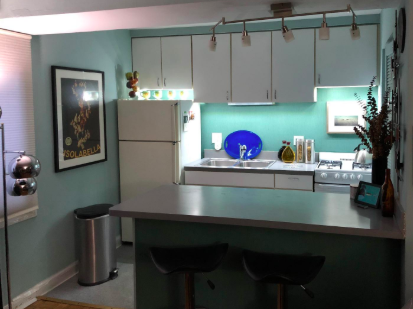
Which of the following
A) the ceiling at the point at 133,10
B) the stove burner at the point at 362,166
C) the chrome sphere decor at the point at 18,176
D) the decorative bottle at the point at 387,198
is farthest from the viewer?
the stove burner at the point at 362,166

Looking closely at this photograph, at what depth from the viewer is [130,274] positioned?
4.22 m

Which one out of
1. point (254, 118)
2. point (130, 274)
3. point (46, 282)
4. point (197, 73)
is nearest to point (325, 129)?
point (254, 118)

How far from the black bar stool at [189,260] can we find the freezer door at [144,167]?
7.31 feet

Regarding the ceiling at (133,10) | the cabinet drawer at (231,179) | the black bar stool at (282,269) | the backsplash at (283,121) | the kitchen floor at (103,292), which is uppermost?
the ceiling at (133,10)

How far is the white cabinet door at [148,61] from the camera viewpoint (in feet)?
17.0

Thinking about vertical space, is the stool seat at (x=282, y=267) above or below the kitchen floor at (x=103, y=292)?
above

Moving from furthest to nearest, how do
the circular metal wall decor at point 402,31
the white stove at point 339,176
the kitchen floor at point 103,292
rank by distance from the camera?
the white stove at point 339,176
the kitchen floor at point 103,292
the circular metal wall decor at point 402,31

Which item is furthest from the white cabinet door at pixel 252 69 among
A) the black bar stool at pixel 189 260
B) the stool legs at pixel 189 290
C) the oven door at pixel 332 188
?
the stool legs at pixel 189 290

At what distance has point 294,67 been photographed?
4.75 m

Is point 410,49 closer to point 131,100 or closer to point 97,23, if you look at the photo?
point 97,23

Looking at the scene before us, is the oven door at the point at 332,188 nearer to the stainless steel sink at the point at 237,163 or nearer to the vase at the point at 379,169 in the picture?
the stainless steel sink at the point at 237,163

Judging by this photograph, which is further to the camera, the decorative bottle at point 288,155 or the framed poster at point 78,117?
the decorative bottle at point 288,155

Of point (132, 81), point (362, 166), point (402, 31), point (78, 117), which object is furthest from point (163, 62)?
point (402, 31)

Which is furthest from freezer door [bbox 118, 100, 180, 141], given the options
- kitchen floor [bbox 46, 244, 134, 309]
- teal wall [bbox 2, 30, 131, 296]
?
kitchen floor [bbox 46, 244, 134, 309]
